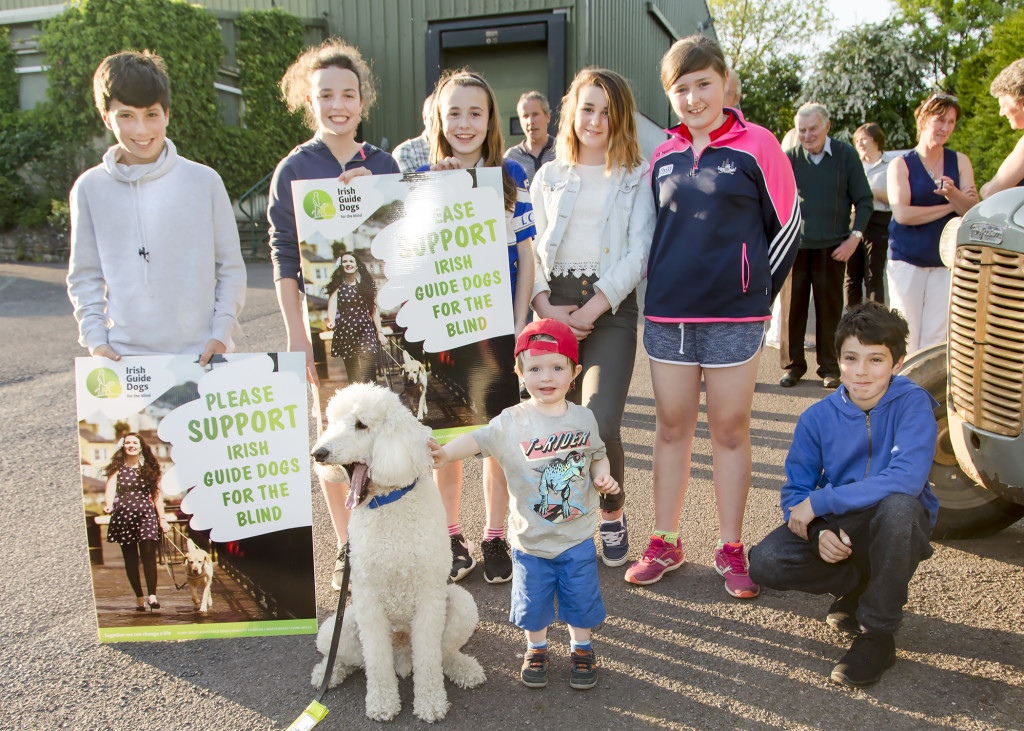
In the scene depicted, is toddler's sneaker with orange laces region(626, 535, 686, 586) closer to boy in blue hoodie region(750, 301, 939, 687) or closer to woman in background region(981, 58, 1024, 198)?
boy in blue hoodie region(750, 301, 939, 687)

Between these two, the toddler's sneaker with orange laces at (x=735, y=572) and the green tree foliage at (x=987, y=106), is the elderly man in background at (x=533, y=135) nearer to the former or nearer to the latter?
the toddler's sneaker with orange laces at (x=735, y=572)

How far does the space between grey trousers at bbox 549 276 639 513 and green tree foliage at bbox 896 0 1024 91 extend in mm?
28692

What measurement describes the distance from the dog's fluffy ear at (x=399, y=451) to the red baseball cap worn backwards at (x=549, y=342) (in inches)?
19.6

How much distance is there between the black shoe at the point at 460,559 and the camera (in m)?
3.49

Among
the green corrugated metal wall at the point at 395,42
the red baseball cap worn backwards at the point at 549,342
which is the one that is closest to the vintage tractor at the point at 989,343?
the red baseball cap worn backwards at the point at 549,342

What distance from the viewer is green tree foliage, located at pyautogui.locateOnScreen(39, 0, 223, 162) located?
47.0ft

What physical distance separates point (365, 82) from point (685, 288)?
1.75m

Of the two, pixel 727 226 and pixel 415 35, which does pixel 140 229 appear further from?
pixel 415 35

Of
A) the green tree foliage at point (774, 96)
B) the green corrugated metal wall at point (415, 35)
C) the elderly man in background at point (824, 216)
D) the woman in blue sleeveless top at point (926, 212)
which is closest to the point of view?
the woman in blue sleeveless top at point (926, 212)

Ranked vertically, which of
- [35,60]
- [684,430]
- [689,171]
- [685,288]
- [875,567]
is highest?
[35,60]

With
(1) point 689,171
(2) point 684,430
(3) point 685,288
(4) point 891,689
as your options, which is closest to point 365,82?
(1) point 689,171

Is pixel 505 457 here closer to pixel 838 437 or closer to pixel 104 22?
pixel 838 437

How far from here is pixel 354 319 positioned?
308 cm

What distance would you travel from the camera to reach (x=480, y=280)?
10.4ft
